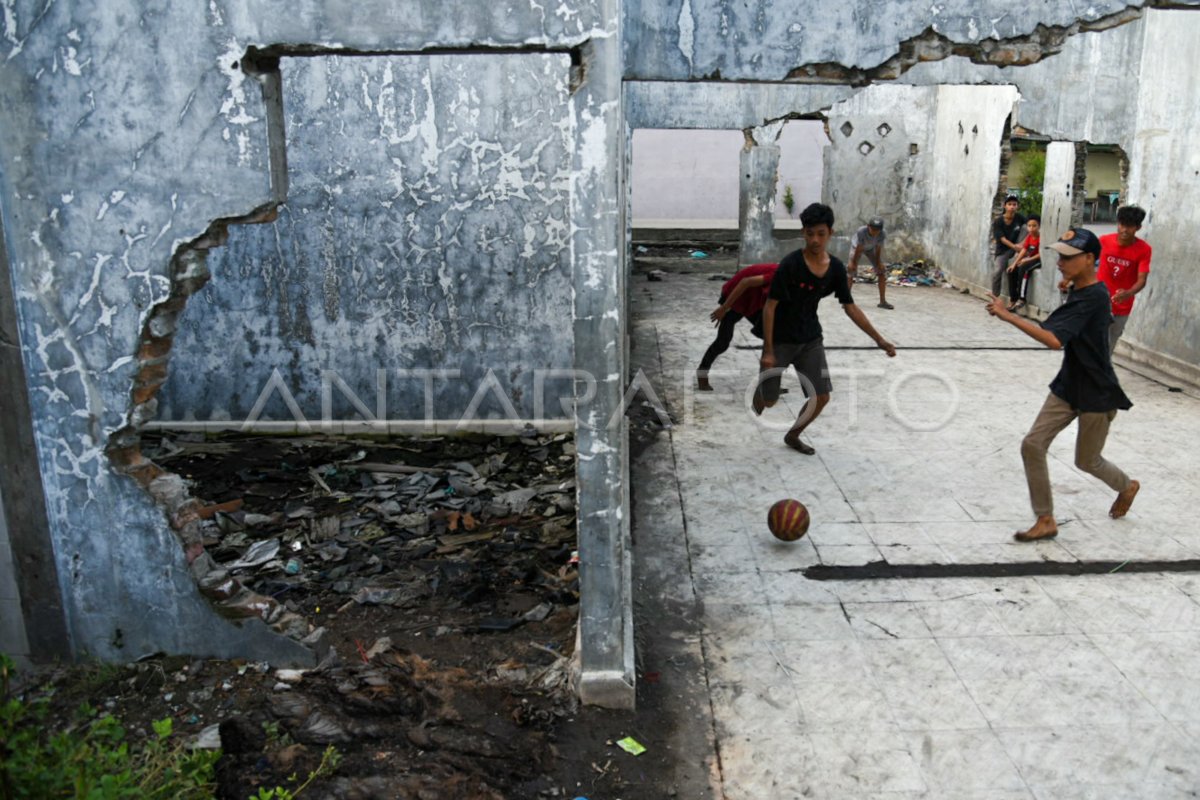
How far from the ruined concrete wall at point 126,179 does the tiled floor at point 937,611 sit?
5.14 feet

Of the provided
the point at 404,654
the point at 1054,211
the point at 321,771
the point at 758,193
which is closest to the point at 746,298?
the point at 404,654

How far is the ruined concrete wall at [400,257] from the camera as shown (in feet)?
27.3

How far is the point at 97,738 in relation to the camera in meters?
4.43

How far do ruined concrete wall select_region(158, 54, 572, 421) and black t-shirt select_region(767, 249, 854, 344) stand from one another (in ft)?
6.51

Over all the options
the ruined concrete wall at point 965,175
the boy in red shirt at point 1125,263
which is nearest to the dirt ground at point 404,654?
the boy in red shirt at point 1125,263

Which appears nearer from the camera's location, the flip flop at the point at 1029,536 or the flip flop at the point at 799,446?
the flip flop at the point at 1029,536

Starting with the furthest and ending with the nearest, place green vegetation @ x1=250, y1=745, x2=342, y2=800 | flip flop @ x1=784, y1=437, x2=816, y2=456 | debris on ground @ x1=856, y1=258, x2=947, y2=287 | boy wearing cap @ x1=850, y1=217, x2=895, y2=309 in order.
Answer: debris on ground @ x1=856, y1=258, x2=947, y2=287, boy wearing cap @ x1=850, y1=217, x2=895, y2=309, flip flop @ x1=784, y1=437, x2=816, y2=456, green vegetation @ x1=250, y1=745, x2=342, y2=800

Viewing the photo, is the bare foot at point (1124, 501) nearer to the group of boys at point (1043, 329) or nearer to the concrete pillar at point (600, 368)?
the group of boys at point (1043, 329)

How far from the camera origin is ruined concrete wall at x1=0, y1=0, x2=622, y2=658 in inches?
171

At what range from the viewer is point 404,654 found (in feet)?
17.7

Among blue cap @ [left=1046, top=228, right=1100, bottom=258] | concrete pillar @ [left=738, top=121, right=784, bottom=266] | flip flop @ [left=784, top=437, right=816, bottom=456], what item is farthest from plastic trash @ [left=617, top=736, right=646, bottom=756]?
concrete pillar @ [left=738, top=121, right=784, bottom=266]

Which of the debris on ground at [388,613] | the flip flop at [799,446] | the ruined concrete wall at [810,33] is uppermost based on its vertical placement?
the ruined concrete wall at [810,33]

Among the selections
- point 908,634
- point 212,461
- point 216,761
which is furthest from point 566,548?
point 212,461

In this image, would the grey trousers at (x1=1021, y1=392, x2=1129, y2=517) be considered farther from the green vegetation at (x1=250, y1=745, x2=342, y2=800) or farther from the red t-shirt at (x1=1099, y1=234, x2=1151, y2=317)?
the green vegetation at (x1=250, y1=745, x2=342, y2=800)
